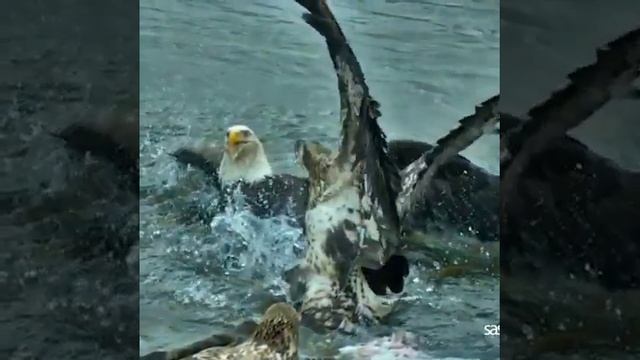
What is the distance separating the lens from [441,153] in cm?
245

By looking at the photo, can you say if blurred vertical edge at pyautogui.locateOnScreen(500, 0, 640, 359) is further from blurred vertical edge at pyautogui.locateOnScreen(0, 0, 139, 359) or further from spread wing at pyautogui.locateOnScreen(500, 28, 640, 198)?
blurred vertical edge at pyautogui.locateOnScreen(0, 0, 139, 359)

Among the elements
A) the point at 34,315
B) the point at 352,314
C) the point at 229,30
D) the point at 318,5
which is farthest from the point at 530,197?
the point at 34,315

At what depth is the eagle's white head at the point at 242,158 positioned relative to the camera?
239cm

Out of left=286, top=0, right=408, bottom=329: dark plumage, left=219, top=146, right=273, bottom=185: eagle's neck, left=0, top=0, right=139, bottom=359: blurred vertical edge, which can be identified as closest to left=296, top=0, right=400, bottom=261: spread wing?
left=286, top=0, right=408, bottom=329: dark plumage

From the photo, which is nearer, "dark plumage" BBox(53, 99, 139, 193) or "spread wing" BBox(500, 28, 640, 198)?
"dark plumage" BBox(53, 99, 139, 193)

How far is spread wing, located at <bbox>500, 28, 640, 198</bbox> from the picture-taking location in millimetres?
2428

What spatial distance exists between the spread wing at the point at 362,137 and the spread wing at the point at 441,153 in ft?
0.11

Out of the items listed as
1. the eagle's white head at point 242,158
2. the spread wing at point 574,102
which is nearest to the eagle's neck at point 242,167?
the eagle's white head at point 242,158

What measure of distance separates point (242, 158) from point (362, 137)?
12.9 inches

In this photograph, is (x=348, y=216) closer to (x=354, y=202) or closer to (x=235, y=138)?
(x=354, y=202)

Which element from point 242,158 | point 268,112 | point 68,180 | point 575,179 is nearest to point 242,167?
point 242,158

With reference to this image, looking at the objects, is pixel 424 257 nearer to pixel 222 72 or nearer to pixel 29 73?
pixel 222 72

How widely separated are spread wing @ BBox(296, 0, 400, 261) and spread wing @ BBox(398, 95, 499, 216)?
0.03 metres

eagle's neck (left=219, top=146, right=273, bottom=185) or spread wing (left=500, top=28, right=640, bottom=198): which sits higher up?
spread wing (left=500, top=28, right=640, bottom=198)
